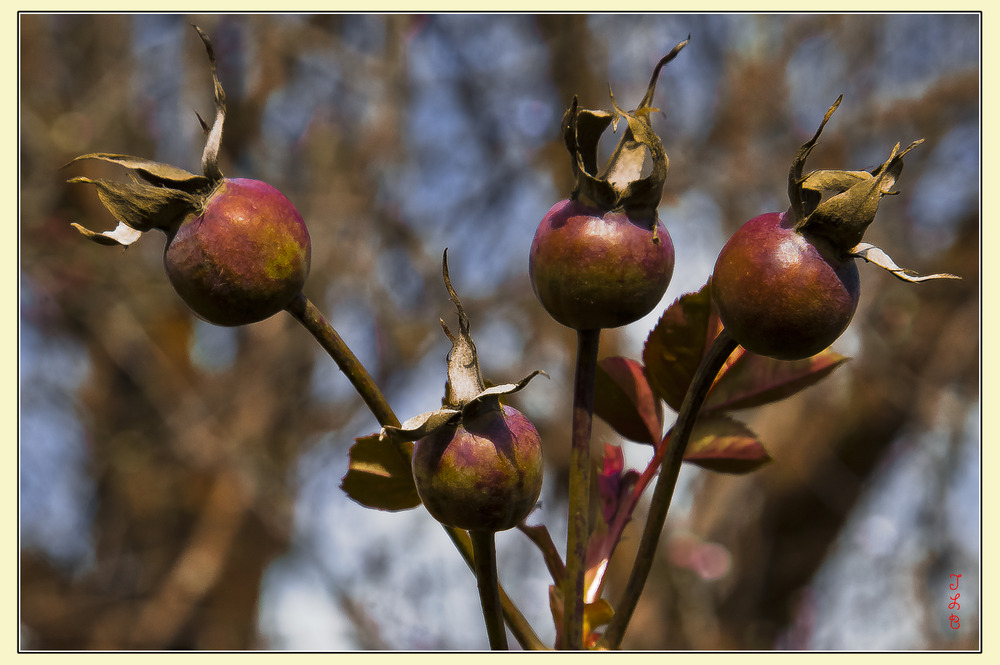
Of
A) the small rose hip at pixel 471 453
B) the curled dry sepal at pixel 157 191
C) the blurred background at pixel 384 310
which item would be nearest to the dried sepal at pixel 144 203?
the curled dry sepal at pixel 157 191

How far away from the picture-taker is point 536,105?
178 inches

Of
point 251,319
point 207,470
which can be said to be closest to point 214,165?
point 251,319

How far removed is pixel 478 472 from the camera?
0.53 m

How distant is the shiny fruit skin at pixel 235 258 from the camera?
57 centimetres

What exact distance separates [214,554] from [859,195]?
14.5 ft

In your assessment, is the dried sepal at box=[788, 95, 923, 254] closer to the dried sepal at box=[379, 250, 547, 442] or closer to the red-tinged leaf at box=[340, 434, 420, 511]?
the dried sepal at box=[379, 250, 547, 442]

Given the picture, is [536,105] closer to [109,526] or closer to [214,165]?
[109,526]

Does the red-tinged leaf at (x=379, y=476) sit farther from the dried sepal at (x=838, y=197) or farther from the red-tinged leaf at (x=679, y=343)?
the dried sepal at (x=838, y=197)

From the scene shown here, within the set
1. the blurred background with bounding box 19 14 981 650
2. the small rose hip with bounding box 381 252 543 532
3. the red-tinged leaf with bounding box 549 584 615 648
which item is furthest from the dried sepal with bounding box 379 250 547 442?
the blurred background with bounding box 19 14 981 650

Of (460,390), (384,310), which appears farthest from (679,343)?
(384,310)

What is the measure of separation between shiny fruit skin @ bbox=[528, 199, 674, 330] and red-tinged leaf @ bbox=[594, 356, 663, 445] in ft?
0.62

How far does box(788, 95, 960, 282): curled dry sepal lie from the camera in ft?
1.79

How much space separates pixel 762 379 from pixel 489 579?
34cm

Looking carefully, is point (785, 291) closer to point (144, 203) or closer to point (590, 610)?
point (590, 610)
